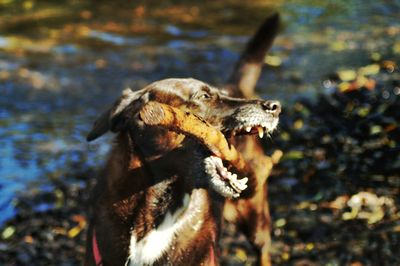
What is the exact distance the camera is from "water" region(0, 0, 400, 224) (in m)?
7.73

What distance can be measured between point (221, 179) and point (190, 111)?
456 mm

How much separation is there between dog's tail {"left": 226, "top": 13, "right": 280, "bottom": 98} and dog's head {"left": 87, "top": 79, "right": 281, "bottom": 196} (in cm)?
140

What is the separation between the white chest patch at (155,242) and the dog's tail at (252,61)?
1.65 meters

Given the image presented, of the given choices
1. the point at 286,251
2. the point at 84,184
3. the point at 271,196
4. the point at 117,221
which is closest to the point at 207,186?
the point at 117,221

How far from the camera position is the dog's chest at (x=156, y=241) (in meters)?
3.88

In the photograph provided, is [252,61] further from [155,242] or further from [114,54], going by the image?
[114,54]

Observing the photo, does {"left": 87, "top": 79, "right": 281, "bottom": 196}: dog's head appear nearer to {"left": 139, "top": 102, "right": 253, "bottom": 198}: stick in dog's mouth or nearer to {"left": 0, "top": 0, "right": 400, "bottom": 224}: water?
{"left": 139, "top": 102, "right": 253, "bottom": 198}: stick in dog's mouth

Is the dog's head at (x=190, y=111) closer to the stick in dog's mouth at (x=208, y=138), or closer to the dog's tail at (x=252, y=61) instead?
the stick in dog's mouth at (x=208, y=138)

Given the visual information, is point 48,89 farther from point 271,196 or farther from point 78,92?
point 271,196

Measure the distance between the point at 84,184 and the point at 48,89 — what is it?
10.8 ft

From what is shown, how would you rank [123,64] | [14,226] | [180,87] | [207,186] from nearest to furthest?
[207,186], [180,87], [14,226], [123,64]

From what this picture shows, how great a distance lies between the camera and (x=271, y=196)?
21.0 ft

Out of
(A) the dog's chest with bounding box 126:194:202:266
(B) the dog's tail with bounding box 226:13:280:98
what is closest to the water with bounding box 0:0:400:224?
(B) the dog's tail with bounding box 226:13:280:98

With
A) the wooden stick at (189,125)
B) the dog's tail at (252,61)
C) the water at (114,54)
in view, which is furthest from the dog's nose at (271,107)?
the water at (114,54)
